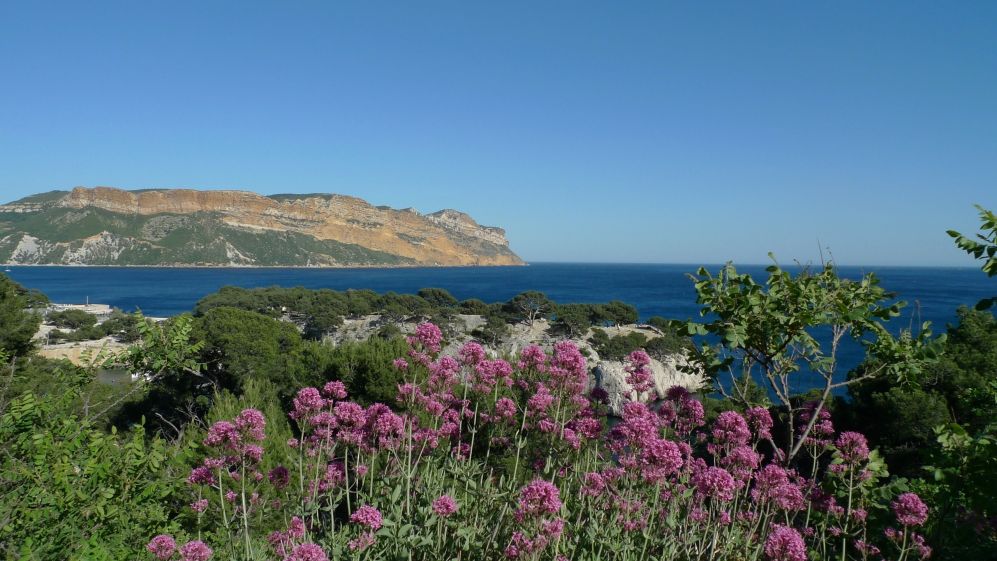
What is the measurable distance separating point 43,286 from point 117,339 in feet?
305

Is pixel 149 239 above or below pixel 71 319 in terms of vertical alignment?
above

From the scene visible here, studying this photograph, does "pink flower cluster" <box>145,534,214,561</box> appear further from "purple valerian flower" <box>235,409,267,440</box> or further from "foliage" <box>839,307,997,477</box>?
"foliage" <box>839,307,997,477</box>

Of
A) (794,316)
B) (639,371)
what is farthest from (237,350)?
(794,316)

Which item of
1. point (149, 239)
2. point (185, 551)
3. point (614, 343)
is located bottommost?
point (614, 343)

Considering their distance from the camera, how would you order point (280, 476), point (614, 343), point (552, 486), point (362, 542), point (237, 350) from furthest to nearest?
point (614, 343) → point (237, 350) → point (280, 476) → point (552, 486) → point (362, 542)

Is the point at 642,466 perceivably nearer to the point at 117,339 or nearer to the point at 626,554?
the point at 626,554

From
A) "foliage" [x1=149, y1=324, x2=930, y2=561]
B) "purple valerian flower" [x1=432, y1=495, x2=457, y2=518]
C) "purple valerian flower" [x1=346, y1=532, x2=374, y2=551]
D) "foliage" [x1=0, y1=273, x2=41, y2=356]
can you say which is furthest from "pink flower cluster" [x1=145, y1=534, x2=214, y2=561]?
"foliage" [x1=0, y1=273, x2=41, y2=356]

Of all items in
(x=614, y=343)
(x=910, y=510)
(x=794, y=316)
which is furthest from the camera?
(x=614, y=343)

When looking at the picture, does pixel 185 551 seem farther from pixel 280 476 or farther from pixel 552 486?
pixel 552 486

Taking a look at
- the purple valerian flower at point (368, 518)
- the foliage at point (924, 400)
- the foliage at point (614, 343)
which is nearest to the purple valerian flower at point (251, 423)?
the purple valerian flower at point (368, 518)

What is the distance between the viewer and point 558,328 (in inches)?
1983

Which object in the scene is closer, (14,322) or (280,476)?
(280,476)

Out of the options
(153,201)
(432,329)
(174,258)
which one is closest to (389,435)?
(432,329)

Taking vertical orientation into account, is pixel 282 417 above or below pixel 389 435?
below
